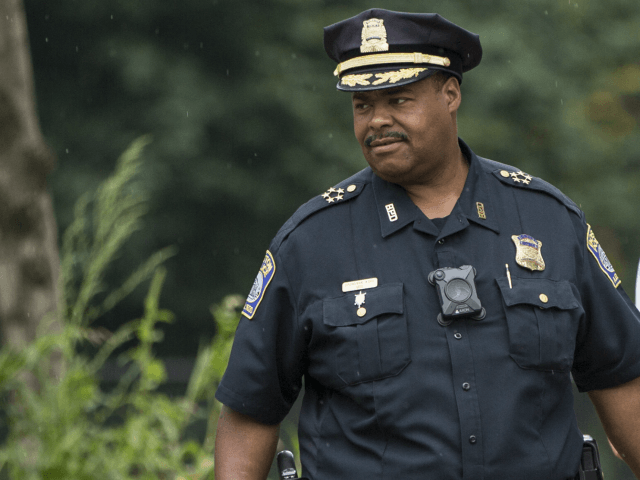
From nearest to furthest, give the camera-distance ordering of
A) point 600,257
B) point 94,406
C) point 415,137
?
point 415,137 < point 600,257 < point 94,406

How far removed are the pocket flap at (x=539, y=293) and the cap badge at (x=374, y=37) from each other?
0.66m

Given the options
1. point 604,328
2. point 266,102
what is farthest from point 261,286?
point 266,102

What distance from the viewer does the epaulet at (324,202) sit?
2.50m

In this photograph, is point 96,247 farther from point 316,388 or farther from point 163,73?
point 163,73

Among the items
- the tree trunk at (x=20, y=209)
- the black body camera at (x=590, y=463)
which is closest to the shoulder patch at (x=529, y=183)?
the black body camera at (x=590, y=463)

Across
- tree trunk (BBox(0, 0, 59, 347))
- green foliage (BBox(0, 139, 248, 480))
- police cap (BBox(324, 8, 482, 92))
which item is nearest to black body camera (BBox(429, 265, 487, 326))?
police cap (BBox(324, 8, 482, 92))

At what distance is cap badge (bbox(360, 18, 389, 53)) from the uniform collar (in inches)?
13.5

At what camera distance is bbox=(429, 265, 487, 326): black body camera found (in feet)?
7.47

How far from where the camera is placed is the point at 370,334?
2.33 meters

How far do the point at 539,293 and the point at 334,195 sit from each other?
1.93 feet

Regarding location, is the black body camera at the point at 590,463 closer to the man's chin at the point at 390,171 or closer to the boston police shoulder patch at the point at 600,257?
the boston police shoulder patch at the point at 600,257

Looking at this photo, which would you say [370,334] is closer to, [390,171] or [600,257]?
[390,171]

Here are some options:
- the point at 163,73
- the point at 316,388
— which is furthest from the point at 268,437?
the point at 163,73

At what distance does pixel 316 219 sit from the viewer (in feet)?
8.19
